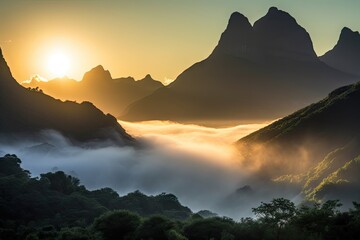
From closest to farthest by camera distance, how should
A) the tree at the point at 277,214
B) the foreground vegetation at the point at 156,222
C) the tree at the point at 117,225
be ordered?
the foreground vegetation at the point at 156,222, the tree at the point at 277,214, the tree at the point at 117,225

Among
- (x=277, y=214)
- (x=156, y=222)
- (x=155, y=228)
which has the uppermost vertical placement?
(x=156, y=222)

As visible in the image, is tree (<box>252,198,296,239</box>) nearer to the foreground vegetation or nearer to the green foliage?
the foreground vegetation

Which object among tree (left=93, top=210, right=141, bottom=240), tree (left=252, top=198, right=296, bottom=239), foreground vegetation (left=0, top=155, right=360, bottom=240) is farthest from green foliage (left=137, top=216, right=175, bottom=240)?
tree (left=252, top=198, right=296, bottom=239)

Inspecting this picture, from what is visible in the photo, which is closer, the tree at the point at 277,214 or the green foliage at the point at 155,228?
the tree at the point at 277,214

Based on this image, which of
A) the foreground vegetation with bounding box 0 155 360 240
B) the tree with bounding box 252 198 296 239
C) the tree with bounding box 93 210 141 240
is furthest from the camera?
the tree with bounding box 93 210 141 240

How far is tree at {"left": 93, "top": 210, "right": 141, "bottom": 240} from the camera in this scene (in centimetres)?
8856

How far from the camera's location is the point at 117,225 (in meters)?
90.0

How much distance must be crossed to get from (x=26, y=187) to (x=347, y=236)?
104831 millimetres

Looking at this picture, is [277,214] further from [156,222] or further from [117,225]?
[117,225]

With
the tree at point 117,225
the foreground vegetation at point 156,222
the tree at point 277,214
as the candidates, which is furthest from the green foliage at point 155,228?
the tree at point 277,214

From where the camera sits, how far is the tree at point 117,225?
291 feet

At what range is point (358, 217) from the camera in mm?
70938

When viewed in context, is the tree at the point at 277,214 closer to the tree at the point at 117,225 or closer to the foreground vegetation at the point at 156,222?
the foreground vegetation at the point at 156,222

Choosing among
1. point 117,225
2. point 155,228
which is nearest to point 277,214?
point 155,228
